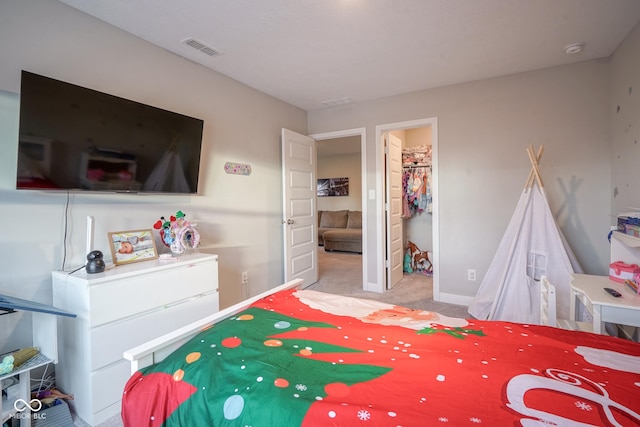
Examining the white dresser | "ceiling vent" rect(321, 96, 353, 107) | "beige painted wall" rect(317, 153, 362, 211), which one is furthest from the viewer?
"beige painted wall" rect(317, 153, 362, 211)

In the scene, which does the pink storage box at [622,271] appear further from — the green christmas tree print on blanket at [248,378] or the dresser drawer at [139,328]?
the dresser drawer at [139,328]

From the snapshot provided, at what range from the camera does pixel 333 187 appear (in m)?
7.77

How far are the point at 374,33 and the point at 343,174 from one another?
17.9ft

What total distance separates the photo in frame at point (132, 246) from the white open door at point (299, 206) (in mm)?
1572

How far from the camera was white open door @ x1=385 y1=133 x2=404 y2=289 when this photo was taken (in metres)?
3.81

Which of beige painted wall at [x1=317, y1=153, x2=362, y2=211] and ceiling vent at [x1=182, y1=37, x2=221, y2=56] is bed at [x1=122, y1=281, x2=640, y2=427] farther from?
beige painted wall at [x1=317, y1=153, x2=362, y2=211]

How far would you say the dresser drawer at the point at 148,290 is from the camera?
5.33 ft

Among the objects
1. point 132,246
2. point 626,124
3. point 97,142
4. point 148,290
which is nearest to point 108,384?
point 148,290

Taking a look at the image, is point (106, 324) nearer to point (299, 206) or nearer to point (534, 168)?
point (299, 206)

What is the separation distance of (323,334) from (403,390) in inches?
17.2

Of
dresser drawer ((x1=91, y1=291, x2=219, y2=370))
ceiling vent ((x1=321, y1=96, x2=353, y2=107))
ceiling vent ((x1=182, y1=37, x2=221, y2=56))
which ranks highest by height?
ceiling vent ((x1=321, y1=96, x2=353, y2=107))

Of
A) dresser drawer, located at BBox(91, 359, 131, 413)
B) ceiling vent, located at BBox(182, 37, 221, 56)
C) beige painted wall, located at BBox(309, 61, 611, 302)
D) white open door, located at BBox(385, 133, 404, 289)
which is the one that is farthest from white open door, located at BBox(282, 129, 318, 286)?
dresser drawer, located at BBox(91, 359, 131, 413)

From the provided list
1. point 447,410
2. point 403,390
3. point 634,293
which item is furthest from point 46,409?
point 634,293

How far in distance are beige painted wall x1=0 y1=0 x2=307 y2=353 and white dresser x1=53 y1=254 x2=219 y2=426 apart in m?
0.25
